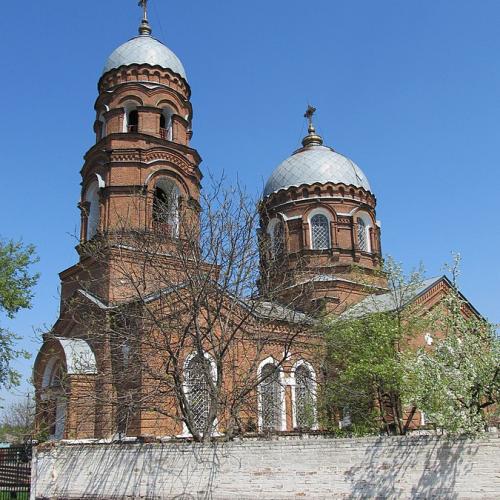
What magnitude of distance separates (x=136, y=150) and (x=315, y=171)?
9634mm

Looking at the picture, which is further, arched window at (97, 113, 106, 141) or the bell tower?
arched window at (97, 113, 106, 141)

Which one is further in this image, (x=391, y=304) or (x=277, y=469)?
(x=391, y=304)

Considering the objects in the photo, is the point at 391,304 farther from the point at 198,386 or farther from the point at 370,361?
the point at 198,386

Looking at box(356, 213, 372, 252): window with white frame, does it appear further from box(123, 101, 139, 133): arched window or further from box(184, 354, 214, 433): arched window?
box(184, 354, 214, 433): arched window

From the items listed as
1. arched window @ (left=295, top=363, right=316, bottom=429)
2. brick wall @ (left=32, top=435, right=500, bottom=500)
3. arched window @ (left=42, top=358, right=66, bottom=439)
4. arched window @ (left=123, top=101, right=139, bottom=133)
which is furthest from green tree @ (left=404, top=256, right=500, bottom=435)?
Result: arched window @ (left=123, top=101, right=139, bottom=133)

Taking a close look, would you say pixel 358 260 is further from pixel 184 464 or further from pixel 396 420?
pixel 184 464

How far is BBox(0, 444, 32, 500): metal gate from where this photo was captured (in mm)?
12883

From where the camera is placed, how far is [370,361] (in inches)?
559

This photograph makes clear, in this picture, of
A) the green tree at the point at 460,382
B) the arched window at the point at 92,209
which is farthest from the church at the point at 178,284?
the green tree at the point at 460,382

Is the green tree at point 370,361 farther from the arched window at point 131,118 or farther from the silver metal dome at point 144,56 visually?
the silver metal dome at point 144,56

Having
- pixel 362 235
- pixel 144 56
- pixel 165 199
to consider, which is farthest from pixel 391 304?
pixel 144 56

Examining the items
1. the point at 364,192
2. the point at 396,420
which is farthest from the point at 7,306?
the point at 364,192

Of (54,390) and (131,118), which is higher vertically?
(131,118)

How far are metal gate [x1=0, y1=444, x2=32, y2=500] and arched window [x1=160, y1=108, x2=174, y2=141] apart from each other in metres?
10.8
